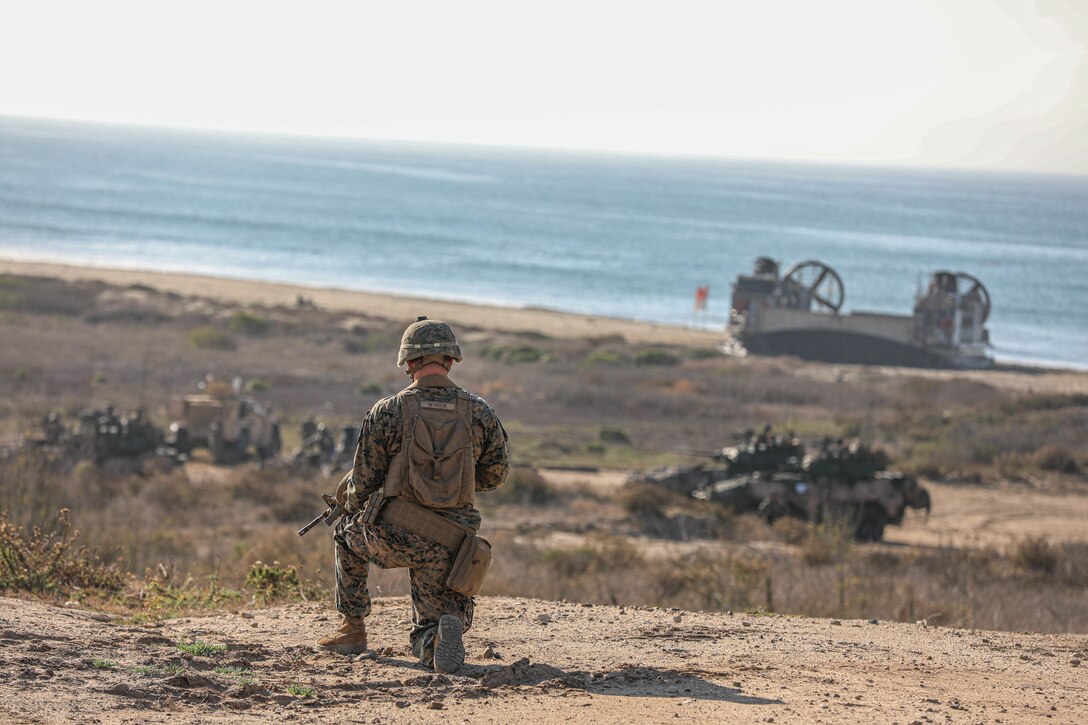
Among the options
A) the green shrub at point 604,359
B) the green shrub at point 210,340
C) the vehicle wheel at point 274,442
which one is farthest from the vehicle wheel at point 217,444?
the green shrub at point 604,359

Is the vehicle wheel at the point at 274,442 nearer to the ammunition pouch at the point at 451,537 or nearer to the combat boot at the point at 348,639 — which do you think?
the combat boot at the point at 348,639

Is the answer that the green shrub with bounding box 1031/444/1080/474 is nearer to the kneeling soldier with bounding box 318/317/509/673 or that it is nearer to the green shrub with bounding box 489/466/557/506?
the green shrub with bounding box 489/466/557/506

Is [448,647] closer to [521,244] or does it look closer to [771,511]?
[771,511]

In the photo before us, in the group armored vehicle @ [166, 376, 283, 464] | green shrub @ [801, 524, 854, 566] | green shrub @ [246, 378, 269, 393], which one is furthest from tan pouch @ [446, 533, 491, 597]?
green shrub @ [246, 378, 269, 393]

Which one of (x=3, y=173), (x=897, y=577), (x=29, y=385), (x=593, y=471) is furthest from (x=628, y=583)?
(x=3, y=173)

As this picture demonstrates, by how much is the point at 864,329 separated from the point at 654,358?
32.6 feet

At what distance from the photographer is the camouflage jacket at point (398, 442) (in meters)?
6.44

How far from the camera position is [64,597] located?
8.51 metres

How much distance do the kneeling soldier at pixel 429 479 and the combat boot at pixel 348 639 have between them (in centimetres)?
49

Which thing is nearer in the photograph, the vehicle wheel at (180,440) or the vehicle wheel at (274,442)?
the vehicle wheel at (180,440)

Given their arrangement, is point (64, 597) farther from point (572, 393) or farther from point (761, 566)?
point (572, 393)

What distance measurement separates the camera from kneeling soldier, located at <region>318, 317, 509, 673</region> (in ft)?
21.0

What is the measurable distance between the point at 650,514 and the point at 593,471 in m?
3.96

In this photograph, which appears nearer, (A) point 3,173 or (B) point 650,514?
(B) point 650,514
